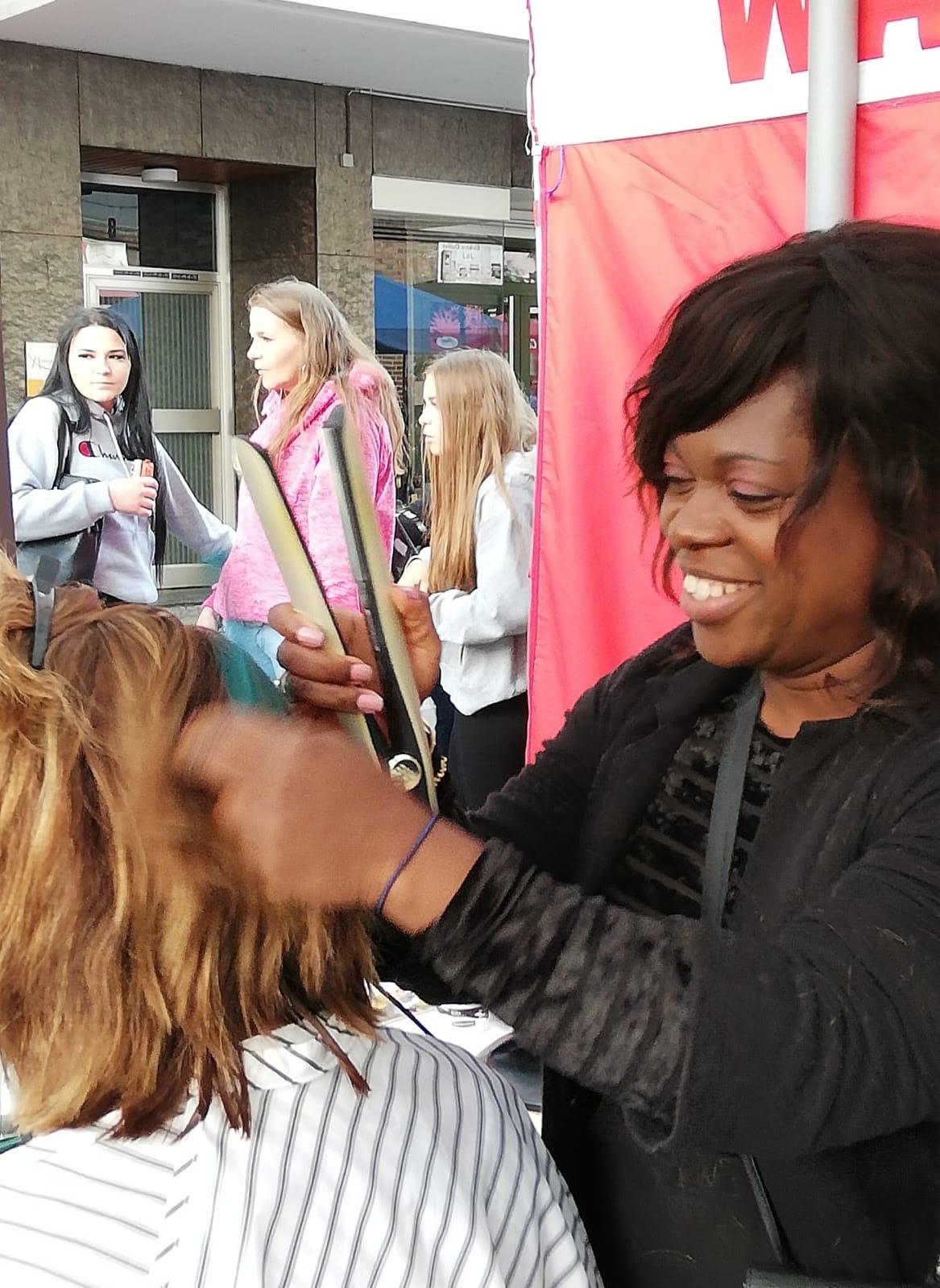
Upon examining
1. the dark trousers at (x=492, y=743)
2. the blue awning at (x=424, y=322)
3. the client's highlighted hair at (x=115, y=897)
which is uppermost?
the blue awning at (x=424, y=322)

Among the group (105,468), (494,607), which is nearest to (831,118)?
(494,607)

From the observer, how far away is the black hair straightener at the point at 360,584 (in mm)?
1191

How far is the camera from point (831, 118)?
1891 millimetres

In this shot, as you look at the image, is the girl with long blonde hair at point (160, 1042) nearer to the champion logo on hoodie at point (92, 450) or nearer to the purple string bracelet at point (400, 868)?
the purple string bracelet at point (400, 868)

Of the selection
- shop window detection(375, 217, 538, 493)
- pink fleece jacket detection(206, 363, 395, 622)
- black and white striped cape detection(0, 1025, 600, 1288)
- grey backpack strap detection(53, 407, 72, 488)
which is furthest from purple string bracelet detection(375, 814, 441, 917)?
shop window detection(375, 217, 538, 493)

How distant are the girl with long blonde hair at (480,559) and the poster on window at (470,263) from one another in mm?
5191

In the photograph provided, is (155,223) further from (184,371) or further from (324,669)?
(324,669)

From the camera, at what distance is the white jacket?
3.61 metres

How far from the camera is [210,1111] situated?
99 cm

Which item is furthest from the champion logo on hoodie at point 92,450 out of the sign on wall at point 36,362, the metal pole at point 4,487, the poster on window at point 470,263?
the poster on window at point 470,263

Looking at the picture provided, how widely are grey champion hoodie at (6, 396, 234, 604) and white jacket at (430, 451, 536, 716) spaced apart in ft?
3.40

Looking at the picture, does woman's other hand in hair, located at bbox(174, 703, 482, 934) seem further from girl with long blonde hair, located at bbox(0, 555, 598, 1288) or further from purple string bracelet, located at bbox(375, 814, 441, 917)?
girl with long blonde hair, located at bbox(0, 555, 598, 1288)

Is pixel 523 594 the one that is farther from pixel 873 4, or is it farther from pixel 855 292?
pixel 855 292

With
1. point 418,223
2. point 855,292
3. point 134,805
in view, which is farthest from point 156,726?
point 418,223
